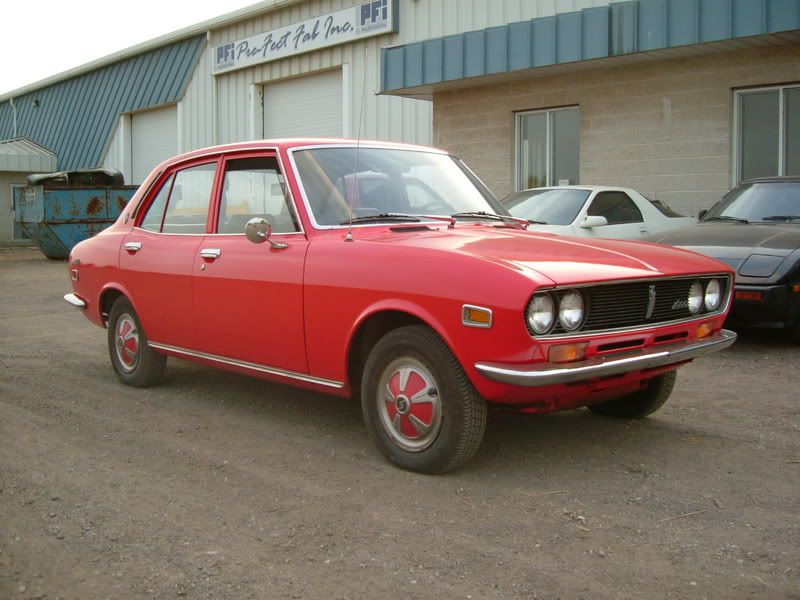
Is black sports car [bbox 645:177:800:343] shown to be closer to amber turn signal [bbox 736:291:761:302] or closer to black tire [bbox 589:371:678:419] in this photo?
amber turn signal [bbox 736:291:761:302]

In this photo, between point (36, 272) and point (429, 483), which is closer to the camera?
point (429, 483)

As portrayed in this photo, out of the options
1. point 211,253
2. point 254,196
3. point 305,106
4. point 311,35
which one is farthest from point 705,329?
point 305,106

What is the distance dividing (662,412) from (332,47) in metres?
15.0

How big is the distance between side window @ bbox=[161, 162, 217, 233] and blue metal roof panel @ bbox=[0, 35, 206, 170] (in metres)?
18.5

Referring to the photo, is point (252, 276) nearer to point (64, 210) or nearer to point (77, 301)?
point (77, 301)

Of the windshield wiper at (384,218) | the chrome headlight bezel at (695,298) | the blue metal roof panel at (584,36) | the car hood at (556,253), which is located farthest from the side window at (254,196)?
the blue metal roof panel at (584,36)

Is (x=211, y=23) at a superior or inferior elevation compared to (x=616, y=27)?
superior

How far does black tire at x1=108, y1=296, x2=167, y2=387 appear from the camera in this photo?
6.37 m

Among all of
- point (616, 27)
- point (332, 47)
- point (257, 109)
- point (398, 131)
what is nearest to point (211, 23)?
point (257, 109)

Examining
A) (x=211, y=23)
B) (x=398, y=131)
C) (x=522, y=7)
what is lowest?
(x=398, y=131)

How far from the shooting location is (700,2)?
1131 cm

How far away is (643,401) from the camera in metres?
5.34

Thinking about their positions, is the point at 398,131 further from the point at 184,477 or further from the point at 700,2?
the point at 184,477

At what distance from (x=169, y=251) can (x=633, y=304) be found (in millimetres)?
3083
